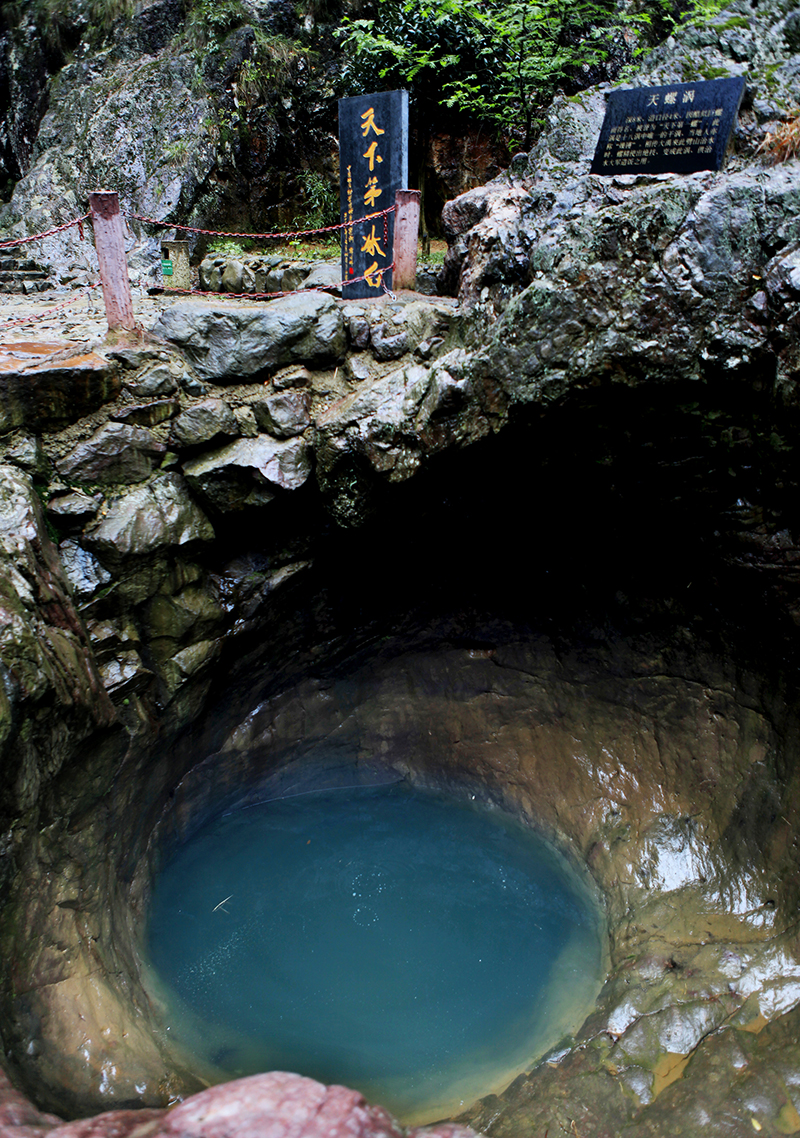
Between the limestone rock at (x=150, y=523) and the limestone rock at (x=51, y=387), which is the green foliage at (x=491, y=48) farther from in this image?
the limestone rock at (x=150, y=523)

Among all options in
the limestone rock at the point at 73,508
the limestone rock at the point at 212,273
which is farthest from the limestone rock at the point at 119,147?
the limestone rock at the point at 73,508

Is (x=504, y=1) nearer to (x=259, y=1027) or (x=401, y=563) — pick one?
(x=401, y=563)

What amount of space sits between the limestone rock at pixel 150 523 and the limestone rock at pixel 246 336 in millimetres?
1054

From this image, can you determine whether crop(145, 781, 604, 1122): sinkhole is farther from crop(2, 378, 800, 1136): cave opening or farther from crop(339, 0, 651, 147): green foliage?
crop(339, 0, 651, 147): green foliage

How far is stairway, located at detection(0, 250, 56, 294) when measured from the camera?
8.57m

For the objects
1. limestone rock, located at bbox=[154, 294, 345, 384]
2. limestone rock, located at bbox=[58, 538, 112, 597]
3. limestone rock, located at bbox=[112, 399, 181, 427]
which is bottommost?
limestone rock, located at bbox=[58, 538, 112, 597]

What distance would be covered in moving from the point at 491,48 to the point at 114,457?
6533mm

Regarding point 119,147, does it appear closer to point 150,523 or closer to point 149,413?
point 149,413

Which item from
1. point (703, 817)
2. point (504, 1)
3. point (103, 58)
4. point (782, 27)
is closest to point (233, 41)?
point (103, 58)

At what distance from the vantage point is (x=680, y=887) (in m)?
5.50

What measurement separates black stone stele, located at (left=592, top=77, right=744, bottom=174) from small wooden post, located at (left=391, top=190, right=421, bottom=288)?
1881 millimetres

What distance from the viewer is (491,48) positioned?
24.0 ft

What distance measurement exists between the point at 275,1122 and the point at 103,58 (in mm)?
14424

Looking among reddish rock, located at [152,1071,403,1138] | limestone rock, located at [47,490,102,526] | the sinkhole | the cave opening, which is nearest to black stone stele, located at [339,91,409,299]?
the cave opening
